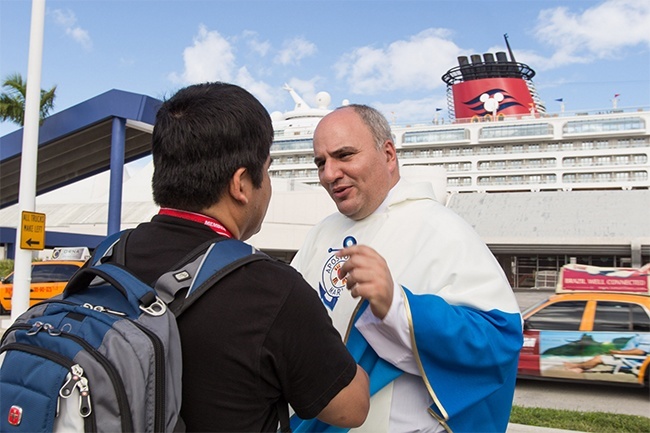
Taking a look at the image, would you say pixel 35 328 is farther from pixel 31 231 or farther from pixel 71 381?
pixel 31 231

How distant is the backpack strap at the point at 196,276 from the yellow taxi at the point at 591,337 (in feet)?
26.3

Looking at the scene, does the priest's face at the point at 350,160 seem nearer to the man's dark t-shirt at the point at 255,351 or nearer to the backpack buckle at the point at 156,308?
the man's dark t-shirt at the point at 255,351

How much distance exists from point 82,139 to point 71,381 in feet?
54.8

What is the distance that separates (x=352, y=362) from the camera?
1.30 meters

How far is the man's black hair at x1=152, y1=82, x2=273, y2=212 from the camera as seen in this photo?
53.7 inches

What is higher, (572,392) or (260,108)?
(260,108)

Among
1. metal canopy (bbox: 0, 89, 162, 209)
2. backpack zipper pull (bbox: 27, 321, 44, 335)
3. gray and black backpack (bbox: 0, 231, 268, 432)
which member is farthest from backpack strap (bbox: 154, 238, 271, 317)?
metal canopy (bbox: 0, 89, 162, 209)

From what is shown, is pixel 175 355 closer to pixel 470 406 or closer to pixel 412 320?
pixel 412 320

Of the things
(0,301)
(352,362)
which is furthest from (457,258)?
(0,301)

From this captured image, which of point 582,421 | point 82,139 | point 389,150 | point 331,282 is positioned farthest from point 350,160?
point 82,139

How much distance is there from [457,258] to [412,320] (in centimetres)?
39

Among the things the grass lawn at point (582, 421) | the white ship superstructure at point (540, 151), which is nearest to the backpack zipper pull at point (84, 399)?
the grass lawn at point (582, 421)

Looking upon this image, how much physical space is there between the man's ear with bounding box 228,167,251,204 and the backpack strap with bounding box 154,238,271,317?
0.62ft

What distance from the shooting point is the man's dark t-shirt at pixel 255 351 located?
3.95ft
